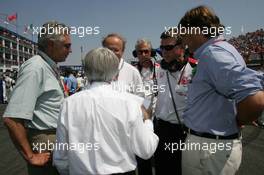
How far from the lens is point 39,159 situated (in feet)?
6.72

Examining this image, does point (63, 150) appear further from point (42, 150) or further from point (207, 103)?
point (207, 103)

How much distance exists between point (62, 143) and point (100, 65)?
552mm

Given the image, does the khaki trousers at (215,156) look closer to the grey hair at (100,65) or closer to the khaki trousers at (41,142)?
the grey hair at (100,65)

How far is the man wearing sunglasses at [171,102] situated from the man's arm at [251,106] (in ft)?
3.63

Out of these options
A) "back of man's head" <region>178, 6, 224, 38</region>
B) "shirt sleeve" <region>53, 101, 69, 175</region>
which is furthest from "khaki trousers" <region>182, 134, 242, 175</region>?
"shirt sleeve" <region>53, 101, 69, 175</region>

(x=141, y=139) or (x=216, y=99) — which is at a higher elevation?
(x=216, y=99)

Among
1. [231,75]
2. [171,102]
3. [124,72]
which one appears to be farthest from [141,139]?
[124,72]

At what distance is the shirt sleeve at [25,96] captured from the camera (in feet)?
6.37

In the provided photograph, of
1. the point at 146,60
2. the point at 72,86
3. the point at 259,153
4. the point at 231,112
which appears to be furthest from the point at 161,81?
the point at 72,86

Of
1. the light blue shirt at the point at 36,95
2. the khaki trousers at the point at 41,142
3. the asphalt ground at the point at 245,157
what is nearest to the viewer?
the light blue shirt at the point at 36,95

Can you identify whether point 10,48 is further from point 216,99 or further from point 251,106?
point 251,106

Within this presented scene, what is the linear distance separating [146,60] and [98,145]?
2.42 metres

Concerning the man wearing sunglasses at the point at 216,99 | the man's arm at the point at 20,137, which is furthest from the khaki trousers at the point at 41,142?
the man wearing sunglasses at the point at 216,99

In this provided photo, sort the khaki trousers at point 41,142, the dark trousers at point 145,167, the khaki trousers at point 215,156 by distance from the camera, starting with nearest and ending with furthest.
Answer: the khaki trousers at point 215,156 → the khaki trousers at point 41,142 → the dark trousers at point 145,167
